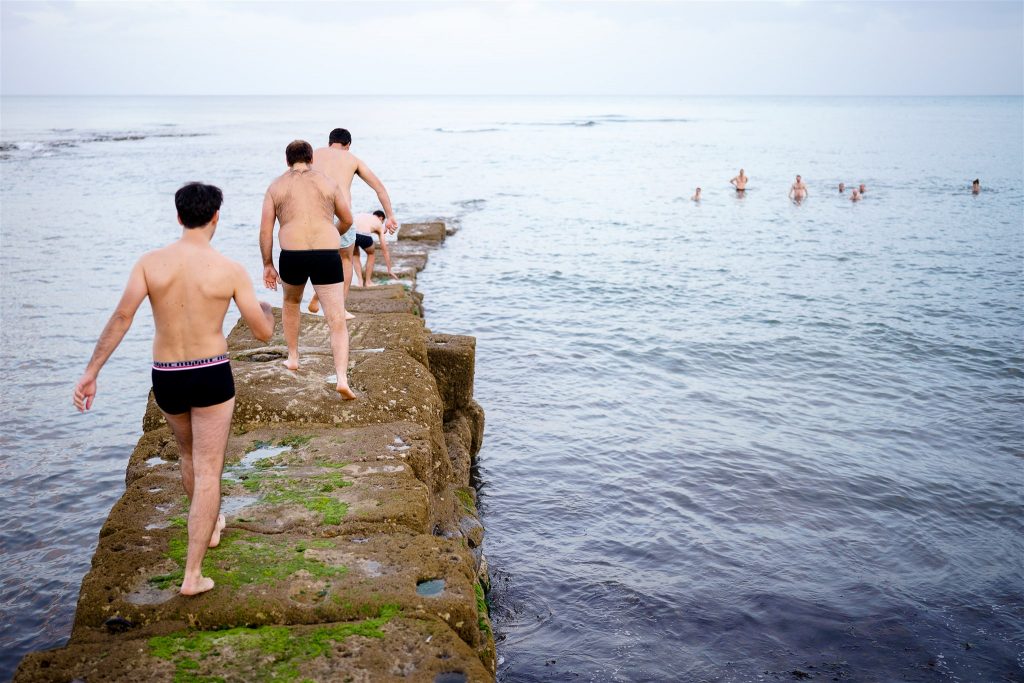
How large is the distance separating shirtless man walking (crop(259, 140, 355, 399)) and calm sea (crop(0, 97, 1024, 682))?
2651 mm

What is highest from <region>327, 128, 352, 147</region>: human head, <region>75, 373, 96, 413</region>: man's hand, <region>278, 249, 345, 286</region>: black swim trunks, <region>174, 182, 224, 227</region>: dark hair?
<region>327, 128, 352, 147</region>: human head

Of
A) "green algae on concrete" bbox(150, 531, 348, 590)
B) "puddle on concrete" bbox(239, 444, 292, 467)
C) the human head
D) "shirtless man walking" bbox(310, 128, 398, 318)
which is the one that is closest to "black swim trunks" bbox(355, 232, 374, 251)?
"shirtless man walking" bbox(310, 128, 398, 318)

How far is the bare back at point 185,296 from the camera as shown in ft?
12.9

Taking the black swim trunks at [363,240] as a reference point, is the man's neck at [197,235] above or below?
above

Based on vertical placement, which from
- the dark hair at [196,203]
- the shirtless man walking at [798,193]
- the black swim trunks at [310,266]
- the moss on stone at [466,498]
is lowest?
the moss on stone at [466,498]

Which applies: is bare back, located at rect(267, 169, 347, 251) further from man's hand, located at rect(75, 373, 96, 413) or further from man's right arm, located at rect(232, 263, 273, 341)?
man's hand, located at rect(75, 373, 96, 413)

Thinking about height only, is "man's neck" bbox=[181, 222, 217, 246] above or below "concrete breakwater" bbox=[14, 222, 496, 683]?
above

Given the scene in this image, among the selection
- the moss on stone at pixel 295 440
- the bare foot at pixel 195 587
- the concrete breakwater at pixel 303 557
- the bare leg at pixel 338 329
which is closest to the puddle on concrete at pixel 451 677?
the concrete breakwater at pixel 303 557

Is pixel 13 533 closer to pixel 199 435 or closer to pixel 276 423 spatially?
pixel 276 423

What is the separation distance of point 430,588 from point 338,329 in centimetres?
269

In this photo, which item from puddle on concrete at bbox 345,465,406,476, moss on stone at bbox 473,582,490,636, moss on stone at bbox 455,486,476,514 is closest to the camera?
moss on stone at bbox 473,582,490,636

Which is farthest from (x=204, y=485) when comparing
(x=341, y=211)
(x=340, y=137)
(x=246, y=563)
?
(x=340, y=137)

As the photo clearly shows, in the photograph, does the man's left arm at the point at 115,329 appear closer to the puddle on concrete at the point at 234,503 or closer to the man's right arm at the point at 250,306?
the man's right arm at the point at 250,306

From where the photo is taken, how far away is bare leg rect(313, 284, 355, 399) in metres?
5.98
